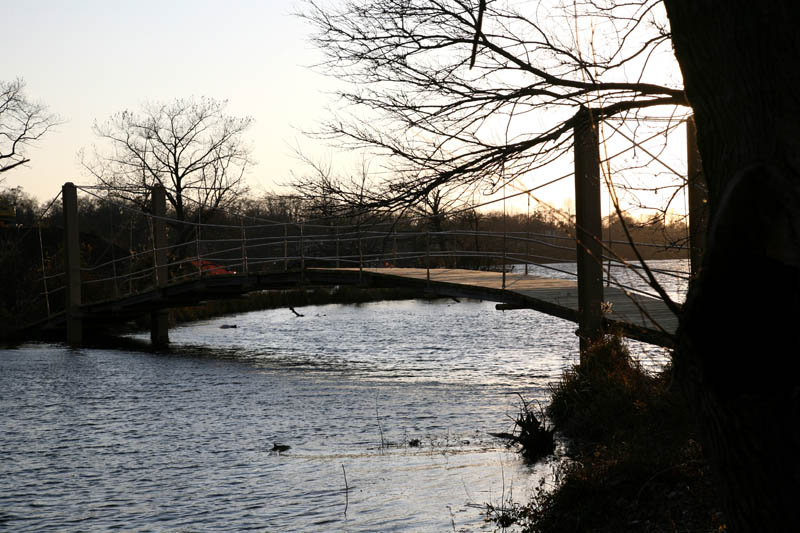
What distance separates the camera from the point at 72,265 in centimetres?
1950

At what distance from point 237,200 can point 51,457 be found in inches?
1113

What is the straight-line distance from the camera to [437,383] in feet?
39.2

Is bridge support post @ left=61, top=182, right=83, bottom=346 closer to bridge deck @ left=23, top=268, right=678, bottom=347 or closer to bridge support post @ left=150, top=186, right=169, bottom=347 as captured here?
bridge deck @ left=23, top=268, right=678, bottom=347

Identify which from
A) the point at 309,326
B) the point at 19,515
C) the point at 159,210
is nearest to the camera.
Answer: the point at 19,515

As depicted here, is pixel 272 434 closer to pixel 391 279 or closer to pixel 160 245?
pixel 391 279

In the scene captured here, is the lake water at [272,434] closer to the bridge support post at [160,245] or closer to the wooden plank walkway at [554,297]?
the wooden plank walkway at [554,297]

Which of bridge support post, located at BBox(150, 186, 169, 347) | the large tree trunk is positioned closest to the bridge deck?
bridge support post, located at BBox(150, 186, 169, 347)

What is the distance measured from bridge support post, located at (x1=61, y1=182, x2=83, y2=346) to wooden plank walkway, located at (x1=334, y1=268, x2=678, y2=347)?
855 centimetres

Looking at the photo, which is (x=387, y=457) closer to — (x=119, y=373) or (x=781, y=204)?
(x=781, y=204)

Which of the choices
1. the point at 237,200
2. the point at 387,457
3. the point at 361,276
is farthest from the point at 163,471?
the point at 237,200

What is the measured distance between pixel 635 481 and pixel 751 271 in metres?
2.96

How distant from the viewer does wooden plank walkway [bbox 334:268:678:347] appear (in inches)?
339

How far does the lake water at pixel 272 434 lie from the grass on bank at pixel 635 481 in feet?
1.41

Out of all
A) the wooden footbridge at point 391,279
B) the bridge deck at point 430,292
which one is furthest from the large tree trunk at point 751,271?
the bridge deck at point 430,292
